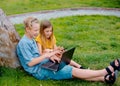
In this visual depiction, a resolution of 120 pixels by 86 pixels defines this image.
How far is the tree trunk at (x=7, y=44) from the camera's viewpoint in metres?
6.96

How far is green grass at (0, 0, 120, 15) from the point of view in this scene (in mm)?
17850

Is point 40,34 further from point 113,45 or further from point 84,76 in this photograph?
point 113,45

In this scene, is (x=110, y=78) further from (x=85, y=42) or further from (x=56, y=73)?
(x=85, y=42)

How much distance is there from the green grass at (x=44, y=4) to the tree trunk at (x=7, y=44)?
10091 millimetres

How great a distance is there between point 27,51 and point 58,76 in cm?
71

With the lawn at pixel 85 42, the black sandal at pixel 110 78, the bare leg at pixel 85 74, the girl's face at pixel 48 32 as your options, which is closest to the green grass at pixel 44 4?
the lawn at pixel 85 42

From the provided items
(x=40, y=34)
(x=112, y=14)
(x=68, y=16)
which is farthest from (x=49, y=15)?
(x=40, y=34)

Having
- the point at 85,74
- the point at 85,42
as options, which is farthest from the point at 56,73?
the point at 85,42

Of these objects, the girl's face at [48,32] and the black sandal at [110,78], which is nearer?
the black sandal at [110,78]

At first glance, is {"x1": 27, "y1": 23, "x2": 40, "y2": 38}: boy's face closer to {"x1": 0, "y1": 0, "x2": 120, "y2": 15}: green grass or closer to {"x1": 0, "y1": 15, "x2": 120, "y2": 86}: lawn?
{"x1": 0, "y1": 15, "x2": 120, "y2": 86}: lawn

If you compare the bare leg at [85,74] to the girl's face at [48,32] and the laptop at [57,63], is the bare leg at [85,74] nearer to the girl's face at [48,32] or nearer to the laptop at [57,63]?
the laptop at [57,63]

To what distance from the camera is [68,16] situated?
15.6 m

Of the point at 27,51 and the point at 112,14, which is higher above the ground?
the point at 27,51

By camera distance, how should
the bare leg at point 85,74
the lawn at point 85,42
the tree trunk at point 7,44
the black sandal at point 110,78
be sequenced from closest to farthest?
the black sandal at point 110,78 → the bare leg at point 85,74 → the lawn at point 85,42 → the tree trunk at point 7,44
